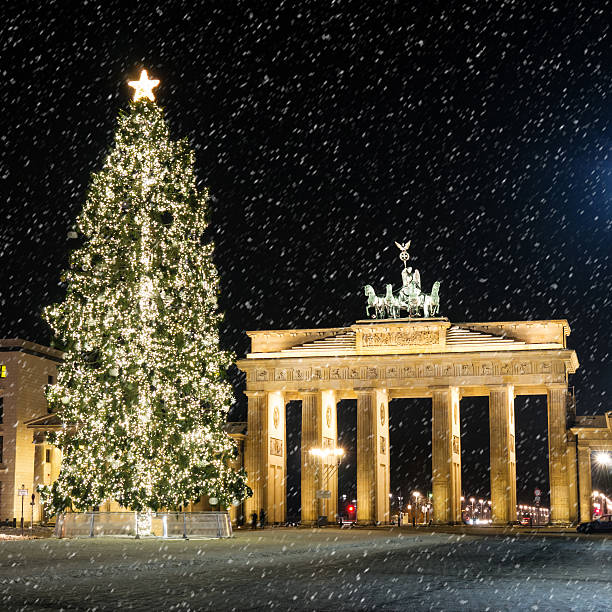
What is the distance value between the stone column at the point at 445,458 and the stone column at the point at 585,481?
860 centimetres

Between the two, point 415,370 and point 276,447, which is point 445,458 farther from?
point 276,447

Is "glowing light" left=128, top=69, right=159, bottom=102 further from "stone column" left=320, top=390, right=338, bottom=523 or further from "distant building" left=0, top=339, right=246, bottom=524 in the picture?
"distant building" left=0, top=339, right=246, bottom=524

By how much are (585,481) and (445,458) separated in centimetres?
1011

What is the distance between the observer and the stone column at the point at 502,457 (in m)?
73.8

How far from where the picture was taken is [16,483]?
8512 cm

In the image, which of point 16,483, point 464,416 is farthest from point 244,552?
point 464,416

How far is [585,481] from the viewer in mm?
75938

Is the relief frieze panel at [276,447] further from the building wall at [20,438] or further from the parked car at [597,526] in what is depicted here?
the parked car at [597,526]

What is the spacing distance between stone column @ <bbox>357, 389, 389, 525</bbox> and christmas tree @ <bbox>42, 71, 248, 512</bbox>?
1361 inches

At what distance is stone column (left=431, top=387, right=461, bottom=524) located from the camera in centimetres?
7419

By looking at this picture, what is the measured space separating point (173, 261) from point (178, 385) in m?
4.82

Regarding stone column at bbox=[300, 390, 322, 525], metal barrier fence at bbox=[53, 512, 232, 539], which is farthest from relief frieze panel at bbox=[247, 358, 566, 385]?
metal barrier fence at bbox=[53, 512, 232, 539]

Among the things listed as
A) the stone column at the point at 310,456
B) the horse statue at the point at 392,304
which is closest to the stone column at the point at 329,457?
the stone column at the point at 310,456

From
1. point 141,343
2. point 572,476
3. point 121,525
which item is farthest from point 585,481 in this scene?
point 141,343
